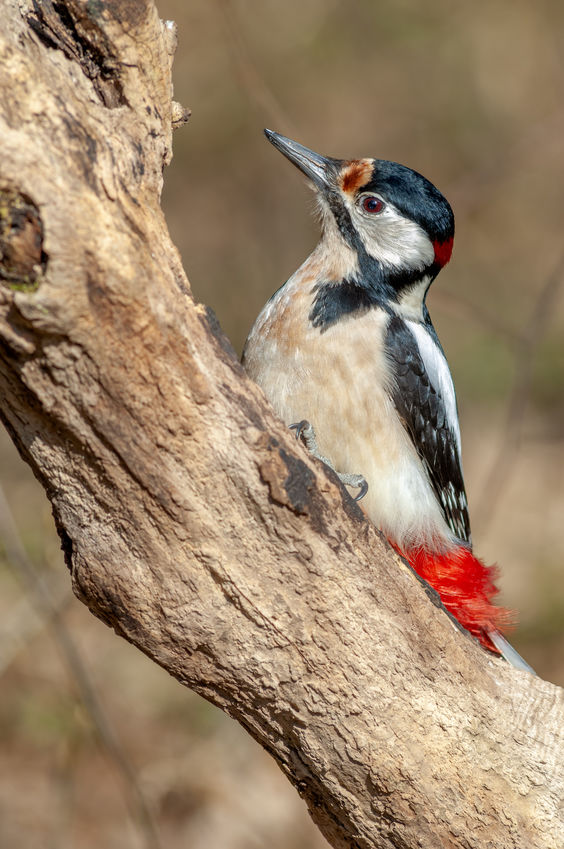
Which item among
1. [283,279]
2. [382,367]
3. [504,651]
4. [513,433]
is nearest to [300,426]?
[382,367]

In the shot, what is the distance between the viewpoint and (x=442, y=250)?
3609 mm

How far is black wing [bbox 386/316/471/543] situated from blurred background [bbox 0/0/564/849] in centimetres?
195

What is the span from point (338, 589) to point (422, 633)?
34cm

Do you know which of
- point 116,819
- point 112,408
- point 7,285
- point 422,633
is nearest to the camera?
point 7,285

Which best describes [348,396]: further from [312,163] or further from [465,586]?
[312,163]

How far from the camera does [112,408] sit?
2086mm

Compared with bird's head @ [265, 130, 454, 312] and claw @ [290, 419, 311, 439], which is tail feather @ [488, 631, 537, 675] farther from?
bird's head @ [265, 130, 454, 312]

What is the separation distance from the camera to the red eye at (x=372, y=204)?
3.57 meters

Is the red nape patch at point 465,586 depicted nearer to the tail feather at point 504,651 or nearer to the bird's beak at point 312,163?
the tail feather at point 504,651

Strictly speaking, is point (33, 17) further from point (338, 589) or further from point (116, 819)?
point (116, 819)

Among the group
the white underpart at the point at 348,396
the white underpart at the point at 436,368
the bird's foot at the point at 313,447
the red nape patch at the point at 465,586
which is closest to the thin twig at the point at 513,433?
the white underpart at the point at 436,368

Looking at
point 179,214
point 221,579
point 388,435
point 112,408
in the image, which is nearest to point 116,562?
point 221,579

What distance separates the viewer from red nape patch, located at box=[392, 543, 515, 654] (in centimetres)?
335

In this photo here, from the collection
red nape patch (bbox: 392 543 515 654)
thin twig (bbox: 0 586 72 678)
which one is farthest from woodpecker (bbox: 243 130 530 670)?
thin twig (bbox: 0 586 72 678)
